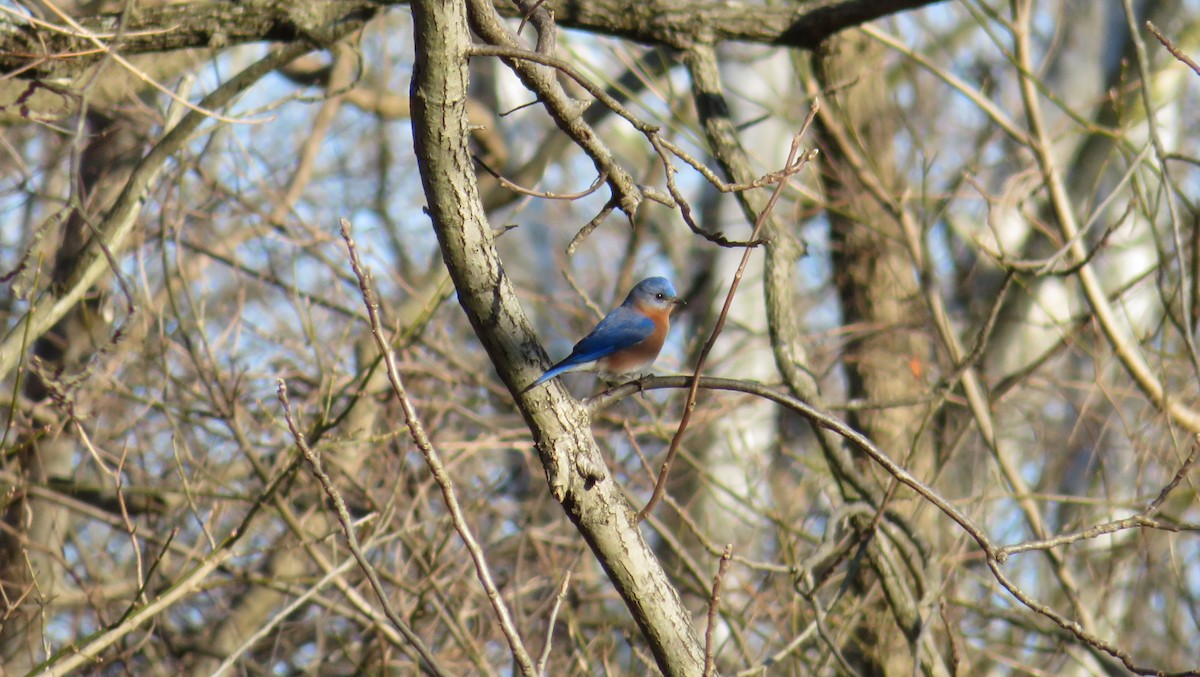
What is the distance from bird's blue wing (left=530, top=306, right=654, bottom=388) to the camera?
4.49 metres

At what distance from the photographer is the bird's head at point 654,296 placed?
5.18 meters

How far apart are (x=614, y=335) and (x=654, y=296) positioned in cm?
60

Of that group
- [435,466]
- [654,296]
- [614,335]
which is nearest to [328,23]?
[614,335]

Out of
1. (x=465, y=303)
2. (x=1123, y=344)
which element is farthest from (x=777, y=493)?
(x=465, y=303)

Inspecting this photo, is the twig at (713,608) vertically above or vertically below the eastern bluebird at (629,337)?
below

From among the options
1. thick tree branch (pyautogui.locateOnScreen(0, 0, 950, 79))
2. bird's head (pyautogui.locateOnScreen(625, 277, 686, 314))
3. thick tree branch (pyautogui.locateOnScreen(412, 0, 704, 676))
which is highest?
thick tree branch (pyautogui.locateOnScreen(0, 0, 950, 79))

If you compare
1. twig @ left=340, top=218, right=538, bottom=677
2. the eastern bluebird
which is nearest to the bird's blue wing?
the eastern bluebird

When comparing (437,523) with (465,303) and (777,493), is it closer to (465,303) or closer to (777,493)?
(777,493)

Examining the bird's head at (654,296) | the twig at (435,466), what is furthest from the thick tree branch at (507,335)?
the bird's head at (654,296)

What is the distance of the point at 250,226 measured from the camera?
709cm

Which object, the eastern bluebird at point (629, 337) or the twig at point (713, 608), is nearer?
the twig at point (713, 608)

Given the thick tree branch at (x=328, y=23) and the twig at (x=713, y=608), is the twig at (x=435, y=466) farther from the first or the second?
the thick tree branch at (x=328, y=23)

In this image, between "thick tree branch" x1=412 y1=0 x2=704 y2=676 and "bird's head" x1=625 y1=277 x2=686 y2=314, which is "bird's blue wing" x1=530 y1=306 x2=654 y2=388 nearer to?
"bird's head" x1=625 y1=277 x2=686 y2=314

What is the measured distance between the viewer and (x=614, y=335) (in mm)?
4691
